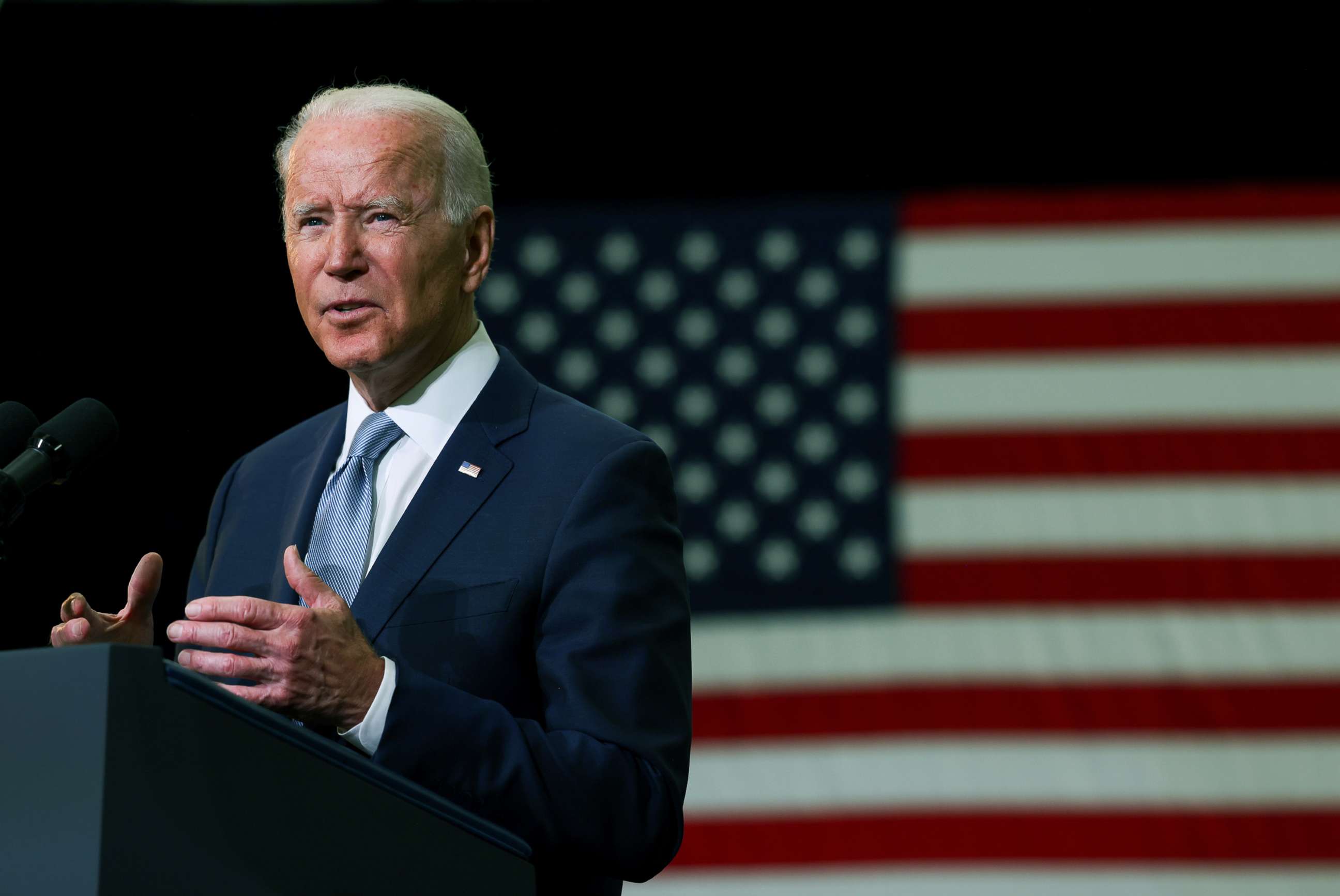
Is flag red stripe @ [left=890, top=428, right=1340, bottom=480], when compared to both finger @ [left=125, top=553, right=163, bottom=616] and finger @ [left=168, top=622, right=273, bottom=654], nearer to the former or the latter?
finger @ [left=125, top=553, right=163, bottom=616]

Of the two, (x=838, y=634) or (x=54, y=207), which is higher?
(x=54, y=207)

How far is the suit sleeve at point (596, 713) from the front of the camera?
1.12 meters

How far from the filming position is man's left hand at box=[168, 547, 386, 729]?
96 cm

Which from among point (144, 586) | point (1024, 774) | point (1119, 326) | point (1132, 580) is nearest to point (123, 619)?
point (144, 586)

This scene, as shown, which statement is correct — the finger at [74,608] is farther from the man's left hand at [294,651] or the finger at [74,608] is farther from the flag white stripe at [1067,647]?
the flag white stripe at [1067,647]

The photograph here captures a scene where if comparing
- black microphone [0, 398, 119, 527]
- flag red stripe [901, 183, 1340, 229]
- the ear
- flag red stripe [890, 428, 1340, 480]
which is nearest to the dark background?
flag red stripe [901, 183, 1340, 229]

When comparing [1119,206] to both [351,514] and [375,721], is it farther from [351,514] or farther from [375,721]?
[375,721]

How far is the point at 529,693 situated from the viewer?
131 cm

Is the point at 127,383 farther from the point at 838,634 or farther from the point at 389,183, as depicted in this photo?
the point at 389,183

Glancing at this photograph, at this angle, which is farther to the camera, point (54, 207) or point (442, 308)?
point (54, 207)

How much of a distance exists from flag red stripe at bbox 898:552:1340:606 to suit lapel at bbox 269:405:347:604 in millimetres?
2072

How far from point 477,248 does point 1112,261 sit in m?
2.41

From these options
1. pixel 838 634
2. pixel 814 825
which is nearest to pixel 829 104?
pixel 838 634

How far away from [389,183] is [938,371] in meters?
2.31
